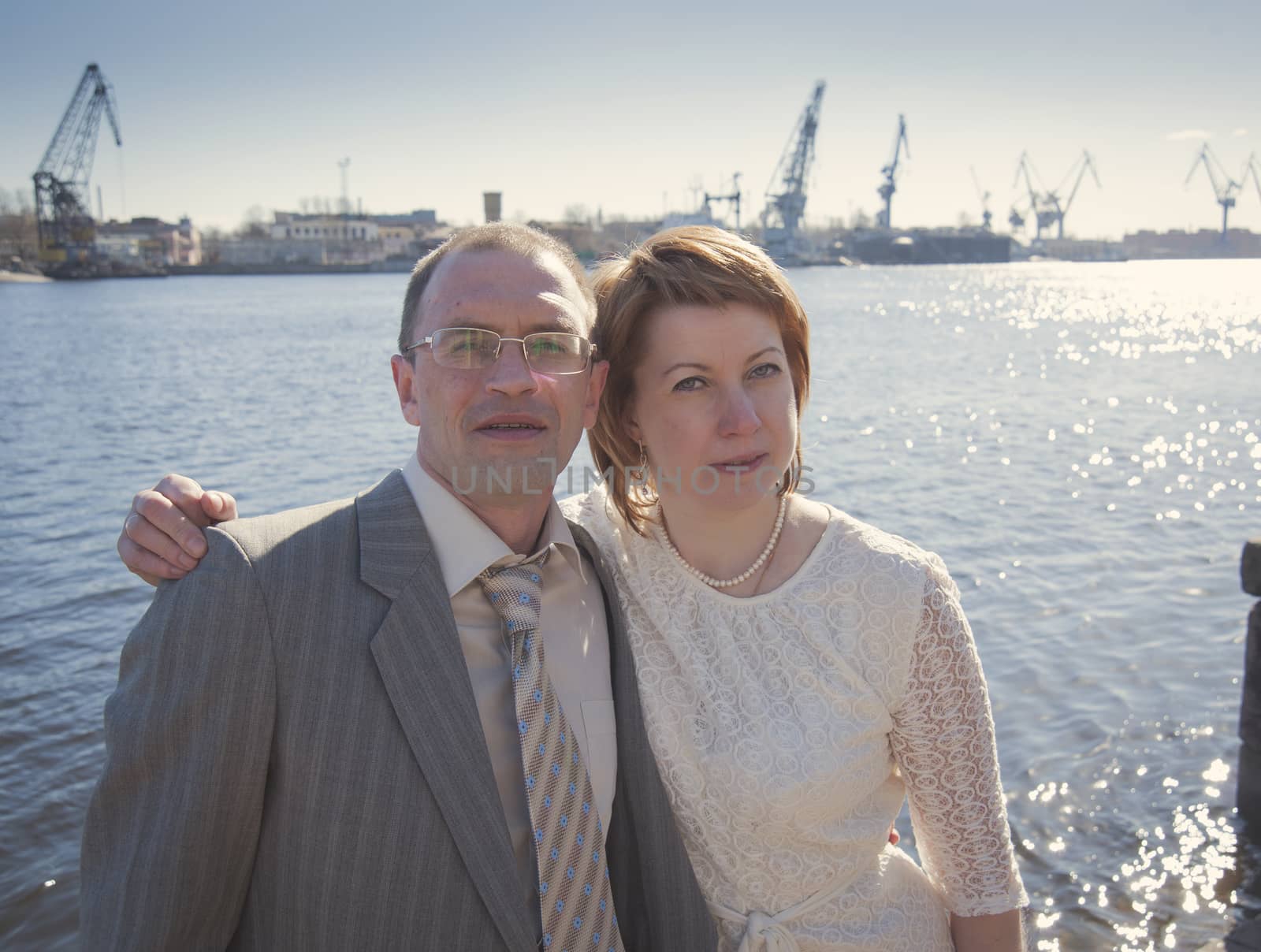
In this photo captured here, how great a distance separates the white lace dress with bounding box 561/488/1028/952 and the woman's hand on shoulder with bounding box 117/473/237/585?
3.12ft

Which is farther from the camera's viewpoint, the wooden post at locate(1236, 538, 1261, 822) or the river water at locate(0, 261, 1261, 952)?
the river water at locate(0, 261, 1261, 952)

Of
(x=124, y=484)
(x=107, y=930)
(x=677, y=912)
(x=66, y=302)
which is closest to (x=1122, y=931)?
(x=677, y=912)

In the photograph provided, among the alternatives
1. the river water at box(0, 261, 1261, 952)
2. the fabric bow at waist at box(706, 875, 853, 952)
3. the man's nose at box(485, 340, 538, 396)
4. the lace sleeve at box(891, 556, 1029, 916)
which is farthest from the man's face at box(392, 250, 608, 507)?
the river water at box(0, 261, 1261, 952)

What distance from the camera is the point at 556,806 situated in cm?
187

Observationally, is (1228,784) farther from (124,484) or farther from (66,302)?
(66,302)

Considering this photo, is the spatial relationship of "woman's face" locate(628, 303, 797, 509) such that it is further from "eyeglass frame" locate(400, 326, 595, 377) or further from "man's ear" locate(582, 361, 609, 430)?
"eyeglass frame" locate(400, 326, 595, 377)

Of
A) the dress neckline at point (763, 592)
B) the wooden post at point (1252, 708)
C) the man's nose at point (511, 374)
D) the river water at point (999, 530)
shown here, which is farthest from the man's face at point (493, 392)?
the river water at point (999, 530)

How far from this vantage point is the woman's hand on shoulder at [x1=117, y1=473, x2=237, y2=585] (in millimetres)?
1797

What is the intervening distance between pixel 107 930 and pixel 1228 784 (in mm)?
5548

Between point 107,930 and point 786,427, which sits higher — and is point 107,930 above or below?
below

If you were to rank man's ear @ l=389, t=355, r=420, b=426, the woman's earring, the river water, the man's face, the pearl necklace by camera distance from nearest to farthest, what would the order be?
the man's face, man's ear @ l=389, t=355, r=420, b=426, the pearl necklace, the woman's earring, the river water

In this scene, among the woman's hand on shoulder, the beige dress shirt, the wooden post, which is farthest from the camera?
the wooden post

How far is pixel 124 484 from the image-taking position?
13336mm

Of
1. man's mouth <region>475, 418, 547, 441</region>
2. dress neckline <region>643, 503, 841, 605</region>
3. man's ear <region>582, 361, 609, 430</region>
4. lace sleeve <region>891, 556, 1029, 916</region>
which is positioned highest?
man's ear <region>582, 361, 609, 430</region>
